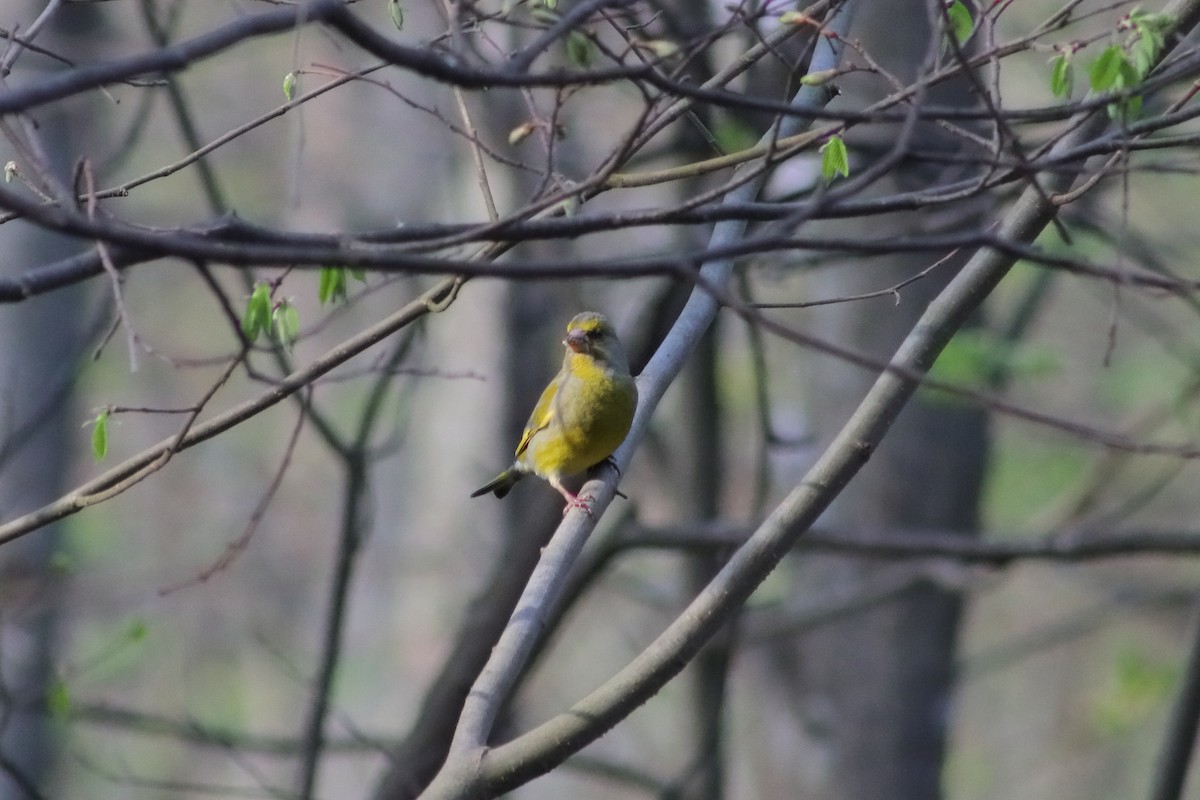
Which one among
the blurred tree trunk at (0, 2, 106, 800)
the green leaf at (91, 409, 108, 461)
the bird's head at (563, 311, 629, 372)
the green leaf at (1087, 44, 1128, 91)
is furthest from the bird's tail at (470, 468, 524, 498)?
the green leaf at (1087, 44, 1128, 91)

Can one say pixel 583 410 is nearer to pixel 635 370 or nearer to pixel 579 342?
pixel 579 342

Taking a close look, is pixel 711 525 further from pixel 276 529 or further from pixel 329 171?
pixel 276 529

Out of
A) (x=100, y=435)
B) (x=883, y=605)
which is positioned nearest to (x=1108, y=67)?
(x=100, y=435)

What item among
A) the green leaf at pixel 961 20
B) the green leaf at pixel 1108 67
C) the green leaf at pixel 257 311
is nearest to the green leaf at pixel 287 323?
the green leaf at pixel 257 311

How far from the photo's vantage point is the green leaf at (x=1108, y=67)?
2.63 m

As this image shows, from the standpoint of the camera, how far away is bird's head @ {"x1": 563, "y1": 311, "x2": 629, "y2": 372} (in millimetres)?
5249

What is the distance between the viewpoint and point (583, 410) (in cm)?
504

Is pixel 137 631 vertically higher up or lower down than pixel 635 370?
lower down

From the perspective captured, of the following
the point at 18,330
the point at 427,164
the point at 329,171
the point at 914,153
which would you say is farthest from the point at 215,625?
the point at 914,153

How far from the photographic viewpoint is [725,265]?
152 inches

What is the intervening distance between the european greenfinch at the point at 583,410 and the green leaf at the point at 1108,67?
222 centimetres

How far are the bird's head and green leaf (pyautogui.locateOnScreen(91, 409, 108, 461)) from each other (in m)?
2.44

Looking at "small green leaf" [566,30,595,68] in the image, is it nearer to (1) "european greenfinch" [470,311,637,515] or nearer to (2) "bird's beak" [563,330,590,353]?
(1) "european greenfinch" [470,311,637,515]

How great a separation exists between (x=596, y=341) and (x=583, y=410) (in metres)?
0.38
